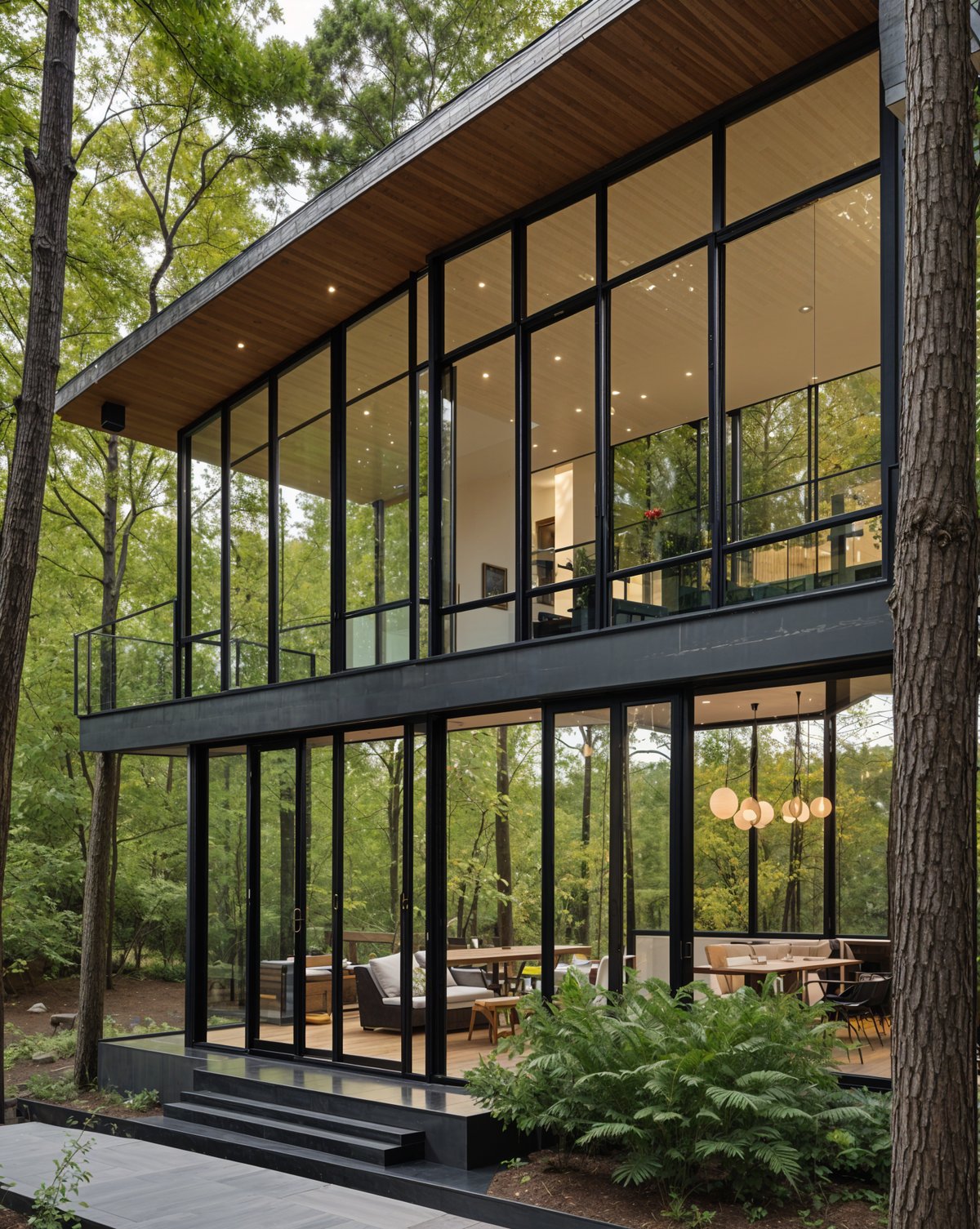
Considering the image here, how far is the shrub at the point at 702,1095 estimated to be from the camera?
5.74m

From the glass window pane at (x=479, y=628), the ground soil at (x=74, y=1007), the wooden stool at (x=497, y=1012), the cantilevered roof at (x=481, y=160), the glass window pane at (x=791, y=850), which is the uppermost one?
the cantilevered roof at (x=481, y=160)

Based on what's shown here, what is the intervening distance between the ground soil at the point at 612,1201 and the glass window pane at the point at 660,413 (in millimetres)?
3916

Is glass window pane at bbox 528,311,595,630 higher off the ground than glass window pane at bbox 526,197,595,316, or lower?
lower

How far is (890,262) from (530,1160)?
580 cm

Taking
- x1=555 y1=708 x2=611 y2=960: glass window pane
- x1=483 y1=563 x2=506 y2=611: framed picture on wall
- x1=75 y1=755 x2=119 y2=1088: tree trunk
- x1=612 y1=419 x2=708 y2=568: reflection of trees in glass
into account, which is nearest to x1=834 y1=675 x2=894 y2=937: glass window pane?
x1=612 y1=419 x2=708 y2=568: reflection of trees in glass

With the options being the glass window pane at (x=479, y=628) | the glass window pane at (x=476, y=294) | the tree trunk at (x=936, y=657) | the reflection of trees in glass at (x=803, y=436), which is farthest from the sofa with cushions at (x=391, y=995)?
the tree trunk at (x=936, y=657)

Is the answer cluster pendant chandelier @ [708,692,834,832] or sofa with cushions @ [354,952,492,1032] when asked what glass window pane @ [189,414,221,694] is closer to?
sofa with cushions @ [354,952,492,1032]

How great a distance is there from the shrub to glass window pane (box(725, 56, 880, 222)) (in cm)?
503

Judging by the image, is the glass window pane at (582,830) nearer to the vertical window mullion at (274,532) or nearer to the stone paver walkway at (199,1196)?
the stone paver walkway at (199,1196)

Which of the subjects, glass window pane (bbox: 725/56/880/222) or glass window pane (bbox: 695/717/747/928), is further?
glass window pane (bbox: 695/717/747/928)

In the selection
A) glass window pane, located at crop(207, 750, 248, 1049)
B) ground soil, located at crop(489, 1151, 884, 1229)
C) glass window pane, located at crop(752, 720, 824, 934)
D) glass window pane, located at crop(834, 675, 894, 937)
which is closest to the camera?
ground soil, located at crop(489, 1151, 884, 1229)

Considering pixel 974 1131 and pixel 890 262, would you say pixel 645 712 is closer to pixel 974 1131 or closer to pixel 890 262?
pixel 890 262

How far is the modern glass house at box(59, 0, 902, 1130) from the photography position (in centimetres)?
725

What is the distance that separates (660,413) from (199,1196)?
8569mm
